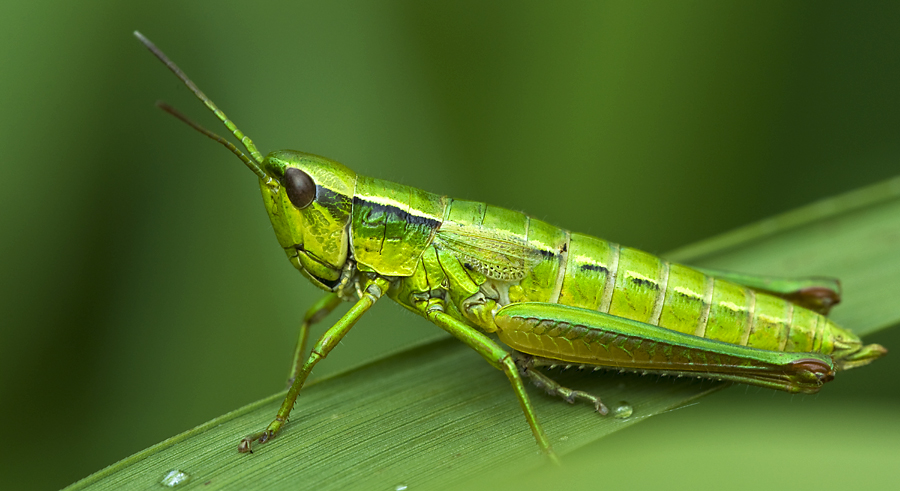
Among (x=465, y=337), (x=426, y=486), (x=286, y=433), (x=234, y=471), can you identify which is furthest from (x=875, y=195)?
(x=234, y=471)

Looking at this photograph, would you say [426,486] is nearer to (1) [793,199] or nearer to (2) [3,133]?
(2) [3,133]

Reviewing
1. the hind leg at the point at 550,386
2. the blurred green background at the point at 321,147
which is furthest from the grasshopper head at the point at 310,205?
the hind leg at the point at 550,386

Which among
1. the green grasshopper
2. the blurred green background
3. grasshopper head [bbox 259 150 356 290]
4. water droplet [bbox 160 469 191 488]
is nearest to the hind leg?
the green grasshopper

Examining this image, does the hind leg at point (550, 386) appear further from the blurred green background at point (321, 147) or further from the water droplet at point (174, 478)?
the water droplet at point (174, 478)

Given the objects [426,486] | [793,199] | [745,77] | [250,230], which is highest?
[745,77]

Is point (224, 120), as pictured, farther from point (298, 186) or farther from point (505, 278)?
point (505, 278)

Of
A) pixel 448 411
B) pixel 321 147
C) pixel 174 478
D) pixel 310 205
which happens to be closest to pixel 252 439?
pixel 174 478
